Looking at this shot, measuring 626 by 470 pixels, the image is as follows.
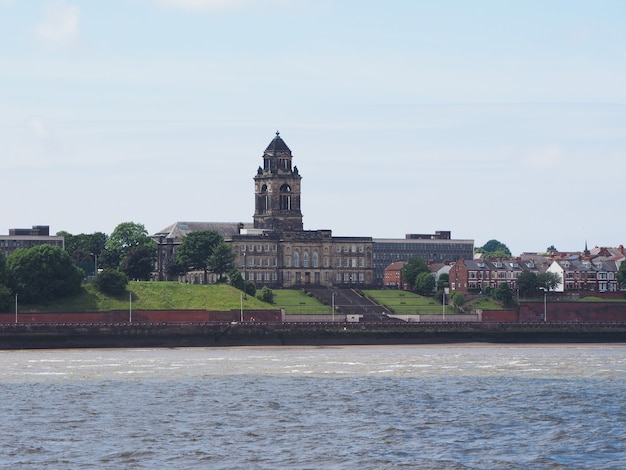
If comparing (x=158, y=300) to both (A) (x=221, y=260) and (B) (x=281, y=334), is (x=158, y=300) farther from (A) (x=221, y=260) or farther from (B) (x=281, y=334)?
(A) (x=221, y=260)

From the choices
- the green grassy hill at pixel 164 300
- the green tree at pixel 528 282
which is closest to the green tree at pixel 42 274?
the green grassy hill at pixel 164 300

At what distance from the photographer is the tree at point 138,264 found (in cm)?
18688

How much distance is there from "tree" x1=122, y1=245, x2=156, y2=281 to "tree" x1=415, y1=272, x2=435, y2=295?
36.9 m

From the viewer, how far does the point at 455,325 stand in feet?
450

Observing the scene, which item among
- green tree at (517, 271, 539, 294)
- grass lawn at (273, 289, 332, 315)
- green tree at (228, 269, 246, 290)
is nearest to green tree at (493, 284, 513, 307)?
green tree at (517, 271, 539, 294)

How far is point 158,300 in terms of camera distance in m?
149

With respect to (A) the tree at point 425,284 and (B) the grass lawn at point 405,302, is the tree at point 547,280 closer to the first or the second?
(A) the tree at point 425,284

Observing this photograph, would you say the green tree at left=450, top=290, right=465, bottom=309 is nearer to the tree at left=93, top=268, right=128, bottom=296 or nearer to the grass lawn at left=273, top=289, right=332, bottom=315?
the grass lawn at left=273, top=289, right=332, bottom=315

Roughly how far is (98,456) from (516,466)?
597 inches

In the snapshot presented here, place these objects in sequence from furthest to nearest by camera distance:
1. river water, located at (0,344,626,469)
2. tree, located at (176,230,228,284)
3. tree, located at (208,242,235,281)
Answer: tree, located at (176,230,228,284), tree, located at (208,242,235,281), river water, located at (0,344,626,469)

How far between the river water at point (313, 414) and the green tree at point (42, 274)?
40.2 m

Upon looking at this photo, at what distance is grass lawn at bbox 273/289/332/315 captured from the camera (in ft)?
533

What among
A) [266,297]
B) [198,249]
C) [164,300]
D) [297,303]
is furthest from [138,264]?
[164,300]

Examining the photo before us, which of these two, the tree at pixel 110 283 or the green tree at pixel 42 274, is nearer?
the green tree at pixel 42 274
